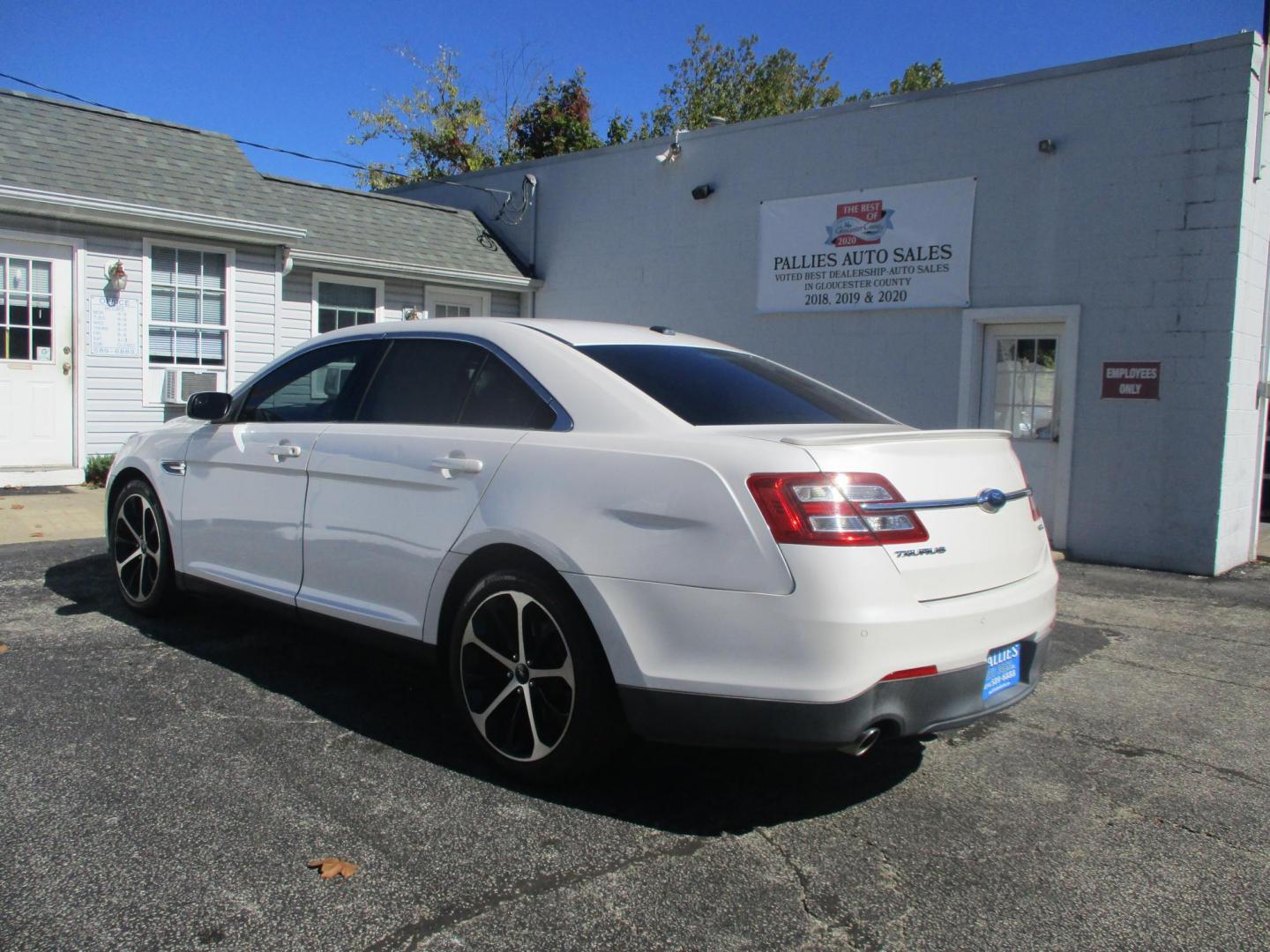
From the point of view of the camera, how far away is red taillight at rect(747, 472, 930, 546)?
2.96 meters

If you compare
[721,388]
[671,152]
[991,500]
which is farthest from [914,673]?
[671,152]

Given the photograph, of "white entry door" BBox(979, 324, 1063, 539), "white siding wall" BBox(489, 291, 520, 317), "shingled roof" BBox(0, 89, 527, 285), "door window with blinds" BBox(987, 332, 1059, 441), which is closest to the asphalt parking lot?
"white entry door" BBox(979, 324, 1063, 539)

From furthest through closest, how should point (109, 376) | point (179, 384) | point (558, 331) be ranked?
point (179, 384), point (109, 376), point (558, 331)

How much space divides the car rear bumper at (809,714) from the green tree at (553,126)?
2287 centimetres

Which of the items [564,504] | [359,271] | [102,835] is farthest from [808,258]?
[102,835]

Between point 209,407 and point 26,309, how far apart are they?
6381mm

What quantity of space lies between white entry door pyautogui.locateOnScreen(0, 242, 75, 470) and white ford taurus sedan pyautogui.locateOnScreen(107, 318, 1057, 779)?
691 cm

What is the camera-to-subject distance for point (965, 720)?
10.7 feet

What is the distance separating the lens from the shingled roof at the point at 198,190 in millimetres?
10195

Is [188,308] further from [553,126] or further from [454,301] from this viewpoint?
[553,126]

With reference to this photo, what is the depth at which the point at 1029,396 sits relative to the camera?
980cm

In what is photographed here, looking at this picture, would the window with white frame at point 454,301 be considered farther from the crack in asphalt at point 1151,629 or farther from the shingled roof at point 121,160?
the crack in asphalt at point 1151,629

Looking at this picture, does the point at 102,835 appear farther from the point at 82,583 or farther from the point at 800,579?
the point at 82,583

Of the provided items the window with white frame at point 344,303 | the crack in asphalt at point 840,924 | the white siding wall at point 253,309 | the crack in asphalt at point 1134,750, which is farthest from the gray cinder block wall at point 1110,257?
the crack in asphalt at point 840,924
